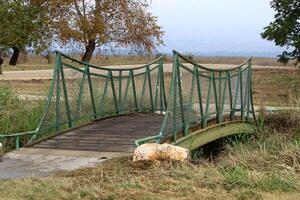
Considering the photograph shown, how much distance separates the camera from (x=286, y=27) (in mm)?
34094

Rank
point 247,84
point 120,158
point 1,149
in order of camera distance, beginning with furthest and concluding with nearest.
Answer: point 247,84
point 1,149
point 120,158

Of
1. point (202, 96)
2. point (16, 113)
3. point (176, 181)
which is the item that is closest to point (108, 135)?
point (202, 96)

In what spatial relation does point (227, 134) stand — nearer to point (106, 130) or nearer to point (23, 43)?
point (106, 130)

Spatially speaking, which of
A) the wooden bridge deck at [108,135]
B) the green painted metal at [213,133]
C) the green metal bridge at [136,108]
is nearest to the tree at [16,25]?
the green metal bridge at [136,108]

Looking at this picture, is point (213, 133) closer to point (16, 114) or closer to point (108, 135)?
point (108, 135)

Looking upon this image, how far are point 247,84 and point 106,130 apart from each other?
5862 mm

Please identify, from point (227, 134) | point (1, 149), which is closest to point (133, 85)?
point (227, 134)

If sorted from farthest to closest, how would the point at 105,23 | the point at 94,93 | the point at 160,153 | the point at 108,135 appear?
the point at 105,23, the point at 94,93, the point at 108,135, the point at 160,153

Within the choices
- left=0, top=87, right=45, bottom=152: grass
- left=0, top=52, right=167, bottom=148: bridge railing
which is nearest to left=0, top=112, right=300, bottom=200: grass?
left=0, top=52, right=167, bottom=148: bridge railing

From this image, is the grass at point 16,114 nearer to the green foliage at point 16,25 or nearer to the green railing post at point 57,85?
the green railing post at point 57,85

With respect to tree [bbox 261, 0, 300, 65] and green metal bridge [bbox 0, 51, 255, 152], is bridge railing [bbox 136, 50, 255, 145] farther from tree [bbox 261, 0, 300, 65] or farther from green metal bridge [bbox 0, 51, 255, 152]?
tree [bbox 261, 0, 300, 65]

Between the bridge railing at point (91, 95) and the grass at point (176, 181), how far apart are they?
4115mm

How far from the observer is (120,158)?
33.6ft

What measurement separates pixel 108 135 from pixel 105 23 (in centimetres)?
3090
